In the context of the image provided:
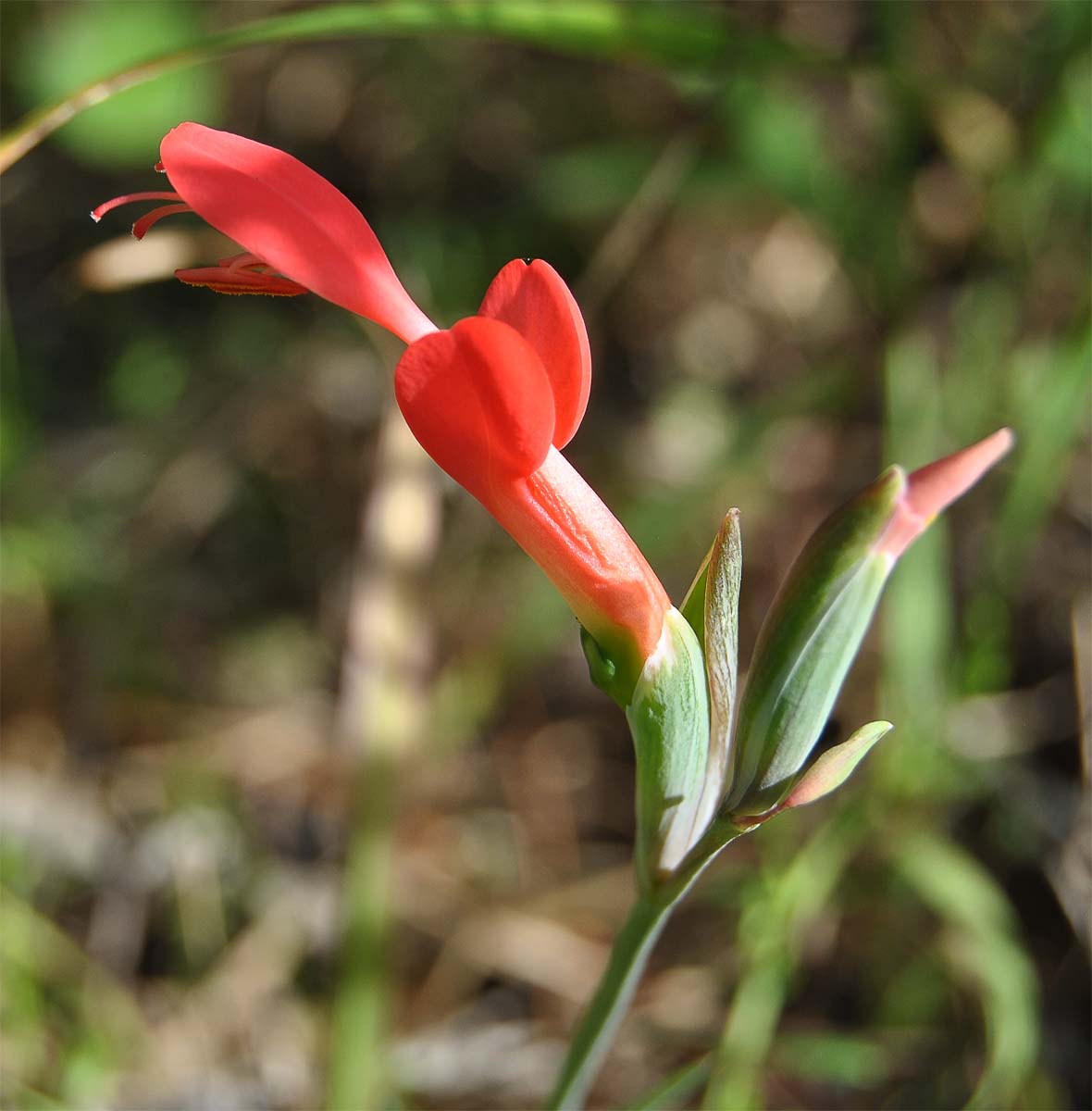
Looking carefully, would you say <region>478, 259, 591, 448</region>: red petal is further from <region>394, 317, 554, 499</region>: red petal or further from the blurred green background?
the blurred green background

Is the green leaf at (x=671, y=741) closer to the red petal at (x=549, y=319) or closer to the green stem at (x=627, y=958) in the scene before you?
the green stem at (x=627, y=958)

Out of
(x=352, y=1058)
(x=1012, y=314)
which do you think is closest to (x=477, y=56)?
(x=1012, y=314)

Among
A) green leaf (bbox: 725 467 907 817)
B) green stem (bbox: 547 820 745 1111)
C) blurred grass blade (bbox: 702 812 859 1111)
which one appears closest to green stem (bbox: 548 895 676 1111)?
green stem (bbox: 547 820 745 1111)

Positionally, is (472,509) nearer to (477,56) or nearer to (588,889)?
(588,889)

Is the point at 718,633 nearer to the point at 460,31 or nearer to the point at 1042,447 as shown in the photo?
the point at 460,31

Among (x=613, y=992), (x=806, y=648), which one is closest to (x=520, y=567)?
(x=613, y=992)

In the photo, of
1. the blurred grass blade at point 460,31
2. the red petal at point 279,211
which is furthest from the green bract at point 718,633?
the blurred grass blade at point 460,31
